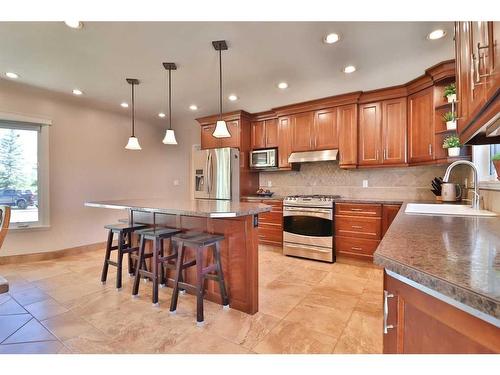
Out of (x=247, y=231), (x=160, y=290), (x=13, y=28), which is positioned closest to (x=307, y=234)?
(x=247, y=231)

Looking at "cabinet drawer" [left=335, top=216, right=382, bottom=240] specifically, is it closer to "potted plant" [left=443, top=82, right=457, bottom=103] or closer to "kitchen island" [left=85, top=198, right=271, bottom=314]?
"potted plant" [left=443, top=82, right=457, bottom=103]

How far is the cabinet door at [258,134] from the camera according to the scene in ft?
14.4

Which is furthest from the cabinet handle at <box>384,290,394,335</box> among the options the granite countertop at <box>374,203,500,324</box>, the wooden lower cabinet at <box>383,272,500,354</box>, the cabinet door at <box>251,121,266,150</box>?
the cabinet door at <box>251,121,266,150</box>

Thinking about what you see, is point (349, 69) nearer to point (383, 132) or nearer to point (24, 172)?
point (383, 132)

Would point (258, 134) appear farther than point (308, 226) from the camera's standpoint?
Yes

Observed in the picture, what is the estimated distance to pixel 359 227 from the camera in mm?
3230

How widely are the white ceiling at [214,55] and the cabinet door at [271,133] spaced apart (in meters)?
0.56

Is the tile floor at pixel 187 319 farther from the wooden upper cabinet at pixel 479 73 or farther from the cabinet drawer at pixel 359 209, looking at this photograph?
the wooden upper cabinet at pixel 479 73

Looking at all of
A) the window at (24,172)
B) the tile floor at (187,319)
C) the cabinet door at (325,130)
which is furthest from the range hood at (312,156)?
the window at (24,172)

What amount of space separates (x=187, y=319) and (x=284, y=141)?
306cm

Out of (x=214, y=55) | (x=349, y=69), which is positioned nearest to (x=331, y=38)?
(x=349, y=69)

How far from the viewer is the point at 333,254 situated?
3.40 m

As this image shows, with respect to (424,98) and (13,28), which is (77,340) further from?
(424,98)
